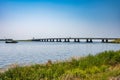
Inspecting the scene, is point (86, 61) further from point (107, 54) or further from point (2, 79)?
point (2, 79)

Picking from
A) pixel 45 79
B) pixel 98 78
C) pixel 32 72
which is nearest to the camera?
pixel 98 78

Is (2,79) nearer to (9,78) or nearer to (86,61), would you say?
(9,78)

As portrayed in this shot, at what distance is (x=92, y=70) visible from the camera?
72.0 ft

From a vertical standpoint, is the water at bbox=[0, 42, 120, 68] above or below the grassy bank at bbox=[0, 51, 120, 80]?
below

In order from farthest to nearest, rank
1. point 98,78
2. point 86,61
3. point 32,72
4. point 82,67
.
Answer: point 86,61 < point 82,67 < point 32,72 < point 98,78

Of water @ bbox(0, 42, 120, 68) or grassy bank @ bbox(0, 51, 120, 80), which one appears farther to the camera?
water @ bbox(0, 42, 120, 68)

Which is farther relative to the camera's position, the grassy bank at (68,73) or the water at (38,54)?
the water at (38,54)

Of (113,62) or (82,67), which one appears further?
(113,62)

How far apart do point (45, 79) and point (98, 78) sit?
3582 millimetres

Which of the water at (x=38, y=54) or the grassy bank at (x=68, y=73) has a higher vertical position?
the grassy bank at (x=68, y=73)

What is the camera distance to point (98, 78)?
1775cm

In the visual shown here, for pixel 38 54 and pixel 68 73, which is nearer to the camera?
pixel 68 73

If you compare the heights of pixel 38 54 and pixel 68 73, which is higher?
pixel 68 73

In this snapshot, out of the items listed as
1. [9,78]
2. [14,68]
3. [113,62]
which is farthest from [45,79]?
[113,62]
